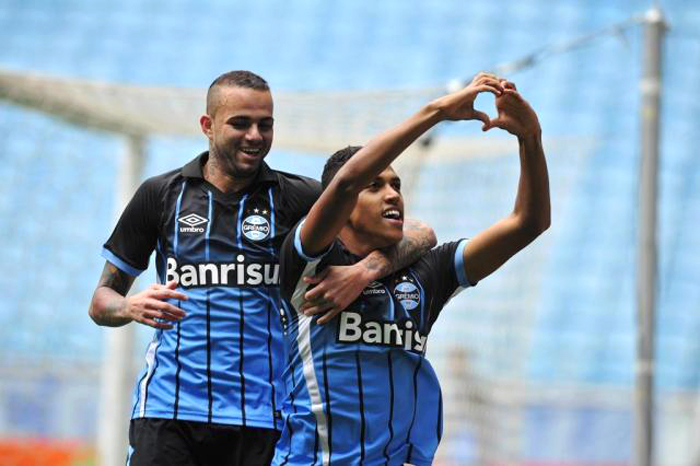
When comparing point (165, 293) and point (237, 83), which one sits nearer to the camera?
point (165, 293)

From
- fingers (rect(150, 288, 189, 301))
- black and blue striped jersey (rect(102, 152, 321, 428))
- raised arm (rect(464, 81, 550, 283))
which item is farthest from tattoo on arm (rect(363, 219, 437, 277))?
fingers (rect(150, 288, 189, 301))

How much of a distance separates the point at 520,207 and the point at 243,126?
3.07 ft

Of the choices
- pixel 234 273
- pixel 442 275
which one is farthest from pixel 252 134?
pixel 442 275

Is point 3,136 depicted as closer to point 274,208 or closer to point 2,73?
point 2,73

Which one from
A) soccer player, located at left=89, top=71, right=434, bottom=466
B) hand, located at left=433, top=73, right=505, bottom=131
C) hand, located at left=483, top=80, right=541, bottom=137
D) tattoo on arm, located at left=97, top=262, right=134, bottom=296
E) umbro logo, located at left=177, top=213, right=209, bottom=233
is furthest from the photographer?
tattoo on arm, located at left=97, top=262, right=134, bottom=296

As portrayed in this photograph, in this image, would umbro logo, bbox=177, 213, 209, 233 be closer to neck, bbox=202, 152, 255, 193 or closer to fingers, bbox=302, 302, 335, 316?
neck, bbox=202, 152, 255, 193

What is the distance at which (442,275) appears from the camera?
13.0 feet

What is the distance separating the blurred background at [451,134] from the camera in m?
28.9

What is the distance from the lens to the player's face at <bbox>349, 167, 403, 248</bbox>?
3801mm

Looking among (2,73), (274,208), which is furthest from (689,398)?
(274,208)

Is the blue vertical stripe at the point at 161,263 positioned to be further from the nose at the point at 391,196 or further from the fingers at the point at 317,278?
the nose at the point at 391,196

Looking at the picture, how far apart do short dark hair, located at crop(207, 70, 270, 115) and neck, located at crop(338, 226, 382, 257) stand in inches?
24.0

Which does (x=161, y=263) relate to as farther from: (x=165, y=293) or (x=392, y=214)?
(x=392, y=214)

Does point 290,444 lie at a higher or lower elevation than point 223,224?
lower
